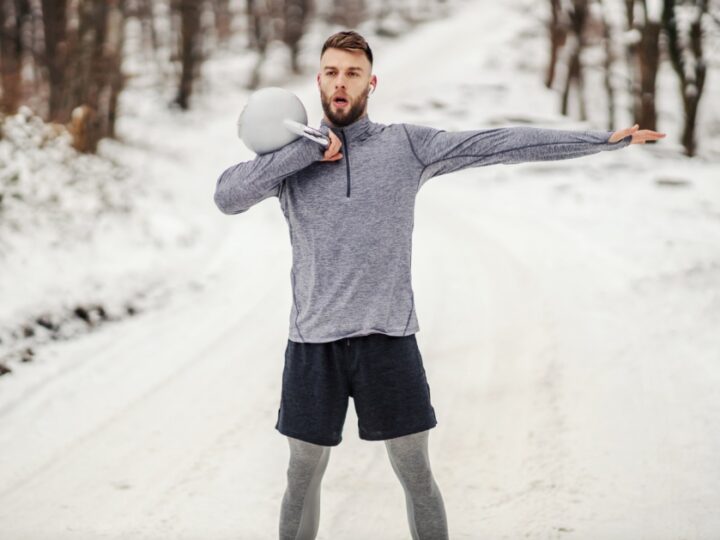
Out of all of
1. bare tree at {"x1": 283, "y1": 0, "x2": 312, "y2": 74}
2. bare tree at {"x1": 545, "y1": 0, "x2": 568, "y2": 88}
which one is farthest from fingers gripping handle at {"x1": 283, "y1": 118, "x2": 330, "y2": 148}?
bare tree at {"x1": 283, "y1": 0, "x2": 312, "y2": 74}

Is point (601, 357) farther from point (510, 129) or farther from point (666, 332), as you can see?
point (510, 129)

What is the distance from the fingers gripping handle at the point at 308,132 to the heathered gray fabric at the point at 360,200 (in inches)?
0.9

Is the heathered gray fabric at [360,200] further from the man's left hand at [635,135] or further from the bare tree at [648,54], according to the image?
the bare tree at [648,54]

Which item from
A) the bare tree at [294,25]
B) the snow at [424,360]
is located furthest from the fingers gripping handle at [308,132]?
the bare tree at [294,25]

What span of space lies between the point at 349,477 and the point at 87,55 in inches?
498

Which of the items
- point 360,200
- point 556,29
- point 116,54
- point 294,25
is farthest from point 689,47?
point 294,25

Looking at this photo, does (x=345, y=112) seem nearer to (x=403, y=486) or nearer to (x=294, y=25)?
(x=403, y=486)

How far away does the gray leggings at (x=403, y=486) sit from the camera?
8.02 ft

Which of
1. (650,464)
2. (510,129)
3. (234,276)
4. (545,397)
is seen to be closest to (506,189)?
(234,276)

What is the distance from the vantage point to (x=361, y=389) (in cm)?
240

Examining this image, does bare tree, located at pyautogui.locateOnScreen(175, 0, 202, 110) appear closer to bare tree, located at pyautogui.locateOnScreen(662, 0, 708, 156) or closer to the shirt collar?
bare tree, located at pyautogui.locateOnScreen(662, 0, 708, 156)

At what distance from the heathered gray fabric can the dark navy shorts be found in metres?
0.06

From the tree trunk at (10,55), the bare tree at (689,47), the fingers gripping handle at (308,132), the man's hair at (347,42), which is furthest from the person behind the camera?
the bare tree at (689,47)

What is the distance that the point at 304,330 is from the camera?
7.92 ft
